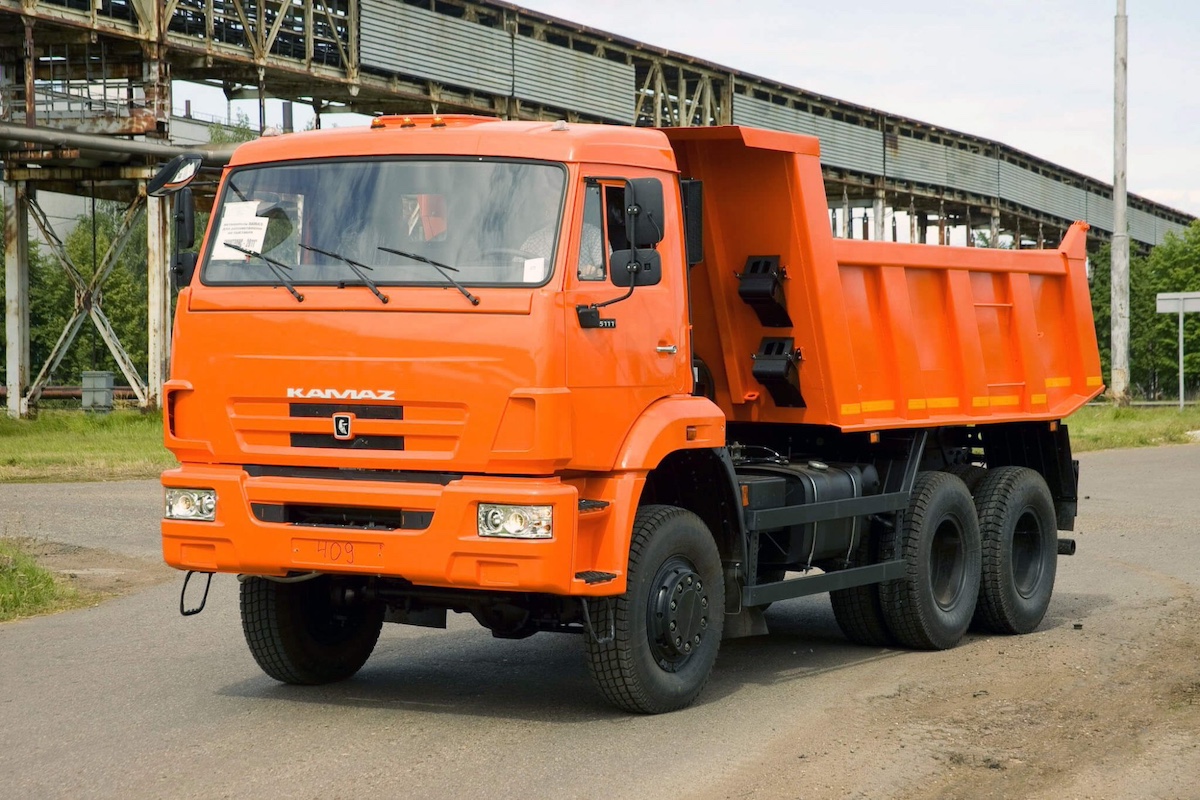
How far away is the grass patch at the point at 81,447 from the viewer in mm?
21531

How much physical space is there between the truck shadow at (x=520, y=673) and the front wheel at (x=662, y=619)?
0.24m

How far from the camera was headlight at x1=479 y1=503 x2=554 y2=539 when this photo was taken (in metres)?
6.52

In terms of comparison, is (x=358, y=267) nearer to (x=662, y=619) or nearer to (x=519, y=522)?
(x=519, y=522)

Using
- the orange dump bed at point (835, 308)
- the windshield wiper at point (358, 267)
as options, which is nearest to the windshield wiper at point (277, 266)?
the windshield wiper at point (358, 267)

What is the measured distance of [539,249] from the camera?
676 cm

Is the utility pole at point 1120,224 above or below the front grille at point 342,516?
above

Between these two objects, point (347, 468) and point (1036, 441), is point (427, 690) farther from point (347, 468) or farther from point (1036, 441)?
point (1036, 441)

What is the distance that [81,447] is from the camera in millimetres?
24922

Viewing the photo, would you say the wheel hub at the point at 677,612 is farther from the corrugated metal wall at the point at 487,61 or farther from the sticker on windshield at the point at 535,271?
the corrugated metal wall at the point at 487,61

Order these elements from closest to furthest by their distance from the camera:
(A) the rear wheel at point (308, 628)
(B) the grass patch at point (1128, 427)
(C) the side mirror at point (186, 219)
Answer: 1. (C) the side mirror at point (186, 219)
2. (A) the rear wheel at point (308, 628)
3. (B) the grass patch at point (1128, 427)

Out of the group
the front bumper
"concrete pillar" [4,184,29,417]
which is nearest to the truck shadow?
the front bumper

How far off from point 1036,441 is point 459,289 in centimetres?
586

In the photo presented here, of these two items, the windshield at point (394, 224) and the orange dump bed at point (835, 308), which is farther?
the orange dump bed at point (835, 308)

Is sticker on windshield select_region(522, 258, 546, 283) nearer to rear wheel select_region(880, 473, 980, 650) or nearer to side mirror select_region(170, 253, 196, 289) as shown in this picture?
side mirror select_region(170, 253, 196, 289)
